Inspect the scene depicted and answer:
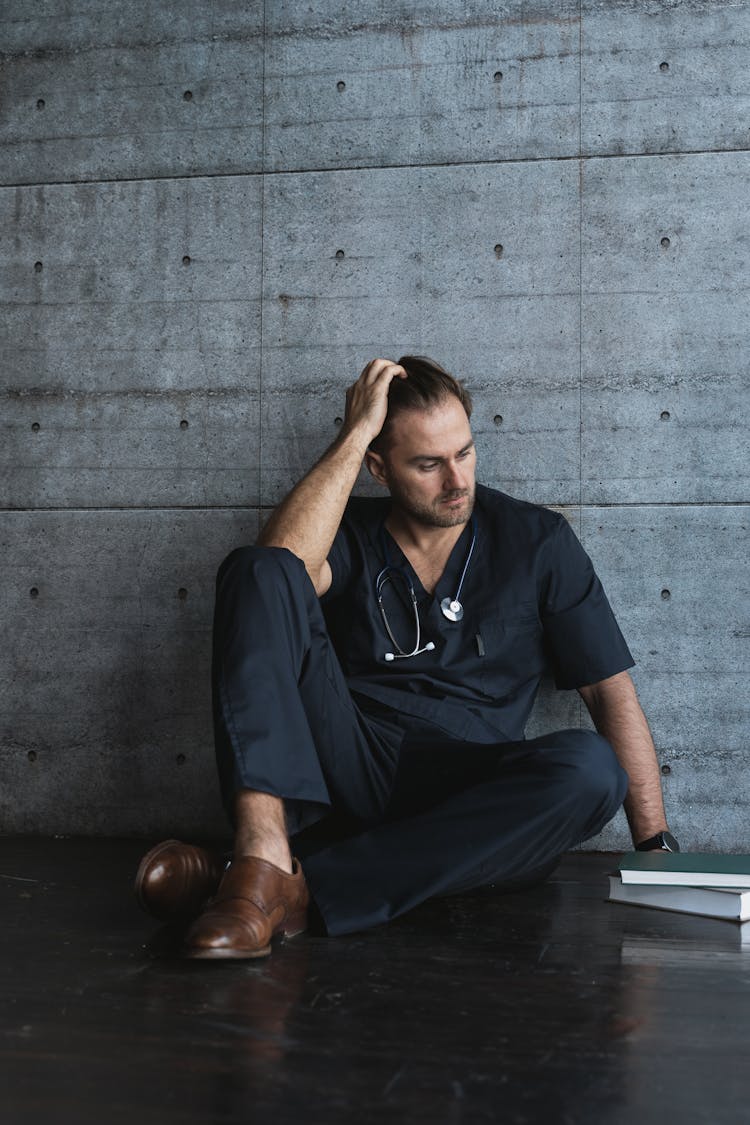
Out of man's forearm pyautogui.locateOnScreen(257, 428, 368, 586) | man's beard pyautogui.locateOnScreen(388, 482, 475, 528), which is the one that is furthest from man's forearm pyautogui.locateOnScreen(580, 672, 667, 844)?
man's forearm pyautogui.locateOnScreen(257, 428, 368, 586)

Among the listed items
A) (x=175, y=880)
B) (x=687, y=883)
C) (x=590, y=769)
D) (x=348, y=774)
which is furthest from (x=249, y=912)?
(x=687, y=883)

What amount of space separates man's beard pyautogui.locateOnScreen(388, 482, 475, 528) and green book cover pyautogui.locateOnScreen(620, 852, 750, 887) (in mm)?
773

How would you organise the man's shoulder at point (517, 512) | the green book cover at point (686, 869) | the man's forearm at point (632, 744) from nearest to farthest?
1. the green book cover at point (686, 869)
2. the man's forearm at point (632, 744)
3. the man's shoulder at point (517, 512)

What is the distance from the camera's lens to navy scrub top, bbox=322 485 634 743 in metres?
2.40

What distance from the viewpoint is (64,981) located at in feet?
5.08

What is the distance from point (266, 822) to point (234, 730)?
0.51 ft

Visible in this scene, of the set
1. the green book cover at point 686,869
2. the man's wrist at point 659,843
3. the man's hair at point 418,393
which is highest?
the man's hair at point 418,393

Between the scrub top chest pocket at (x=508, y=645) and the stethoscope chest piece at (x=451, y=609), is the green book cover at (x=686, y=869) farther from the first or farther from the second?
the stethoscope chest piece at (x=451, y=609)

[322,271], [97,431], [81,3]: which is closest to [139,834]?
[97,431]

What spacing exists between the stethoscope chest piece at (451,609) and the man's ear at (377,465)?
316 millimetres

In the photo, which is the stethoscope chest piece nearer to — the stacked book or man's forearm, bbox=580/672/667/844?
man's forearm, bbox=580/672/667/844

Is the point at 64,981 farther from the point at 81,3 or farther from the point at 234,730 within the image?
the point at 81,3

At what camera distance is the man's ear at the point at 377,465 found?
8.38 ft

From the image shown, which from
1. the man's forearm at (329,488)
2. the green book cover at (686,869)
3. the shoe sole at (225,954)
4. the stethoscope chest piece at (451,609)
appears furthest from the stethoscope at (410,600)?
the shoe sole at (225,954)
